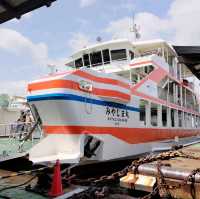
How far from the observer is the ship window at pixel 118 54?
43.3 feet

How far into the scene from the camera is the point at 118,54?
13266mm

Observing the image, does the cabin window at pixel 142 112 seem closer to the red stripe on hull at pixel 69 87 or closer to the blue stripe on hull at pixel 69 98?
the red stripe on hull at pixel 69 87

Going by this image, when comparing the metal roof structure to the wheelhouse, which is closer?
the metal roof structure

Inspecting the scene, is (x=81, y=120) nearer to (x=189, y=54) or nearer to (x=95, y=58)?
(x=189, y=54)

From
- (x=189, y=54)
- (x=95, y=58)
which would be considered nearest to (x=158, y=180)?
(x=189, y=54)

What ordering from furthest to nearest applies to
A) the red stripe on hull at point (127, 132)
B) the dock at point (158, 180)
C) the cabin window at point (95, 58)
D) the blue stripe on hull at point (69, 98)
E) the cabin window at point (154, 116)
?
1. the cabin window at point (95, 58)
2. the cabin window at point (154, 116)
3. the red stripe on hull at point (127, 132)
4. the blue stripe on hull at point (69, 98)
5. the dock at point (158, 180)

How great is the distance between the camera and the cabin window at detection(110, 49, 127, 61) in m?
13.2

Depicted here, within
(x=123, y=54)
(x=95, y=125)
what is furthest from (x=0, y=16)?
(x=123, y=54)

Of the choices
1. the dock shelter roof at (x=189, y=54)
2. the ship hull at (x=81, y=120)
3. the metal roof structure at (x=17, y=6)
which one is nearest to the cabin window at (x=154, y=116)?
the ship hull at (x=81, y=120)

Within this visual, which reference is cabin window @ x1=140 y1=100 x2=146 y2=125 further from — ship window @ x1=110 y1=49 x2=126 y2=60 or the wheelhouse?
ship window @ x1=110 y1=49 x2=126 y2=60

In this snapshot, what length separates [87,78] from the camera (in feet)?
26.7

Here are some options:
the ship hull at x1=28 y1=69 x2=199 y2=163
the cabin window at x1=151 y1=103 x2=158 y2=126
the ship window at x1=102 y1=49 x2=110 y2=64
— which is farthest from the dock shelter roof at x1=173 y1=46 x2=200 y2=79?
the ship window at x1=102 y1=49 x2=110 y2=64

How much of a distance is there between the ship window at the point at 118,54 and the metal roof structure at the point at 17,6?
7547mm

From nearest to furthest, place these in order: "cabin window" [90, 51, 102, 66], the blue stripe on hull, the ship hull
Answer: the blue stripe on hull < the ship hull < "cabin window" [90, 51, 102, 66]
